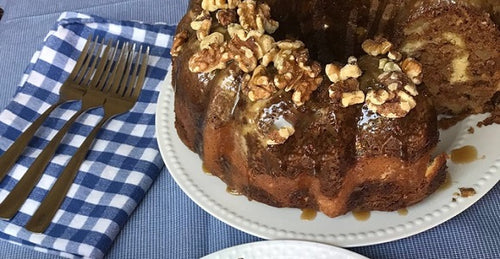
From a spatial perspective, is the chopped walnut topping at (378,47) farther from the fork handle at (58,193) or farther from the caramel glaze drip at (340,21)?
the fork handle at (58,193)

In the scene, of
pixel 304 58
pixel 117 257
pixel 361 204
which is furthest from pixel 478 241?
pixel 117 257

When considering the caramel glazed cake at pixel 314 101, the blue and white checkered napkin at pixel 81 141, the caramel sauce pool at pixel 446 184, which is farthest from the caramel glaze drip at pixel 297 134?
the blue and white checkered napkin at pixel 81 141

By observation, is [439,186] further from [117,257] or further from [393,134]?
[117,257]

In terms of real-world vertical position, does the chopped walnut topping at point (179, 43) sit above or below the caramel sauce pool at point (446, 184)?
above

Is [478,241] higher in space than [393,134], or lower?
lower

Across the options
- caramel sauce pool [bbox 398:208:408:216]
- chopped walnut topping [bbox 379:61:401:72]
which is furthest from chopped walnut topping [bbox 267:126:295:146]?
caramel sauce pool [bbox 398:208:408:216]

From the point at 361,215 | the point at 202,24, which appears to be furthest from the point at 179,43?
the point at 361,215
